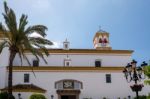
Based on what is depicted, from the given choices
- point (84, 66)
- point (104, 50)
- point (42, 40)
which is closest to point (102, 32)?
point (104, 50)

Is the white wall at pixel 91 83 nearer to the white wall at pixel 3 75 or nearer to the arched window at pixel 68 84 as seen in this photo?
the arched window at pixel 68 84

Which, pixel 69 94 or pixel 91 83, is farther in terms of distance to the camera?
pixel 91 83

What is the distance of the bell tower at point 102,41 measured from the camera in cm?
5038

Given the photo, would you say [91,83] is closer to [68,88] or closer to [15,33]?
[68,88]

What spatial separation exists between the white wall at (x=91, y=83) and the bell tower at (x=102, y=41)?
7837 mm

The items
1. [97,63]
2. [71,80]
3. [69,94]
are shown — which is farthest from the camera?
[97,63]

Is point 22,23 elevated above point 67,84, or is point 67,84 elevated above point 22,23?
point 22,23

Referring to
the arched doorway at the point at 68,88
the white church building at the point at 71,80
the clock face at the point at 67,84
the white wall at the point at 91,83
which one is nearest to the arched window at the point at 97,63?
the white church building at the point at 71,80

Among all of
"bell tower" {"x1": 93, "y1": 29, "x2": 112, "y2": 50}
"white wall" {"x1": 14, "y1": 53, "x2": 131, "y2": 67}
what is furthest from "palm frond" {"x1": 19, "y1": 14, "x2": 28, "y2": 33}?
"bell tower" {"x1": 93, "y1": 29, "x2": 112, "y2": 50}

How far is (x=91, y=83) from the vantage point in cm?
4269

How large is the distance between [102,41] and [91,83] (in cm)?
1027

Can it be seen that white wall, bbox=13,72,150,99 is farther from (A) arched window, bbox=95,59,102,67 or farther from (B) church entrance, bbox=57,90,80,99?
(A) arched window, bbox=95,59,102,67

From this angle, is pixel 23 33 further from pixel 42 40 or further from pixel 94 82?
pixel 94 82

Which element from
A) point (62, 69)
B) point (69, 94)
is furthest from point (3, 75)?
point (69, 94)
